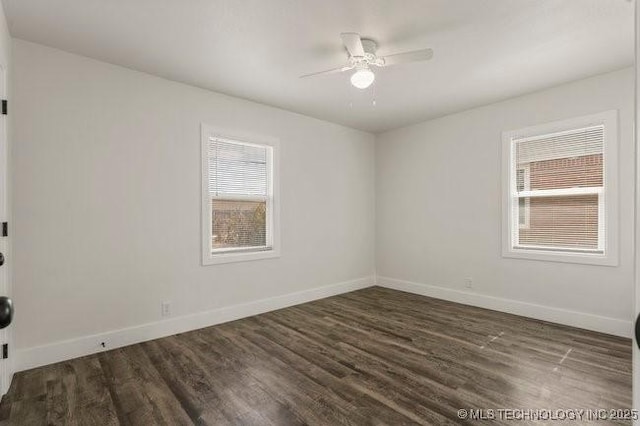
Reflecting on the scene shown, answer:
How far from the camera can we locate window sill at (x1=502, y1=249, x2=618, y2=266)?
337 cm

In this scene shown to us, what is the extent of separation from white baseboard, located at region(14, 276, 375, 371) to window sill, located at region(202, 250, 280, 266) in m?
0.56

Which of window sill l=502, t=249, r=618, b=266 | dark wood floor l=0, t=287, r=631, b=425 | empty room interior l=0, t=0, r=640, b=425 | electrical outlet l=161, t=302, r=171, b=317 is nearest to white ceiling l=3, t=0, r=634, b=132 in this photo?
empty room interior l=0, t=0, r=640, b=425

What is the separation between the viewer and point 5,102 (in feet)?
7.48

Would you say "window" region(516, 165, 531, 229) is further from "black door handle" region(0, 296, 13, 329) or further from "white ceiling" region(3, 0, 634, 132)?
"black door handle" region(0, 296, 13, 329)

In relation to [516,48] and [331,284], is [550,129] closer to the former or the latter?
[516,48]

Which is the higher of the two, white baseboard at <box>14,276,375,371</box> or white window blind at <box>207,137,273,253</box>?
white window blind at <box>207,137,273,253</box>

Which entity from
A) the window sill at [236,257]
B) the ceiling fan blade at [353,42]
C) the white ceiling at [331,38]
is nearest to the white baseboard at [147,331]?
the window sill at [236,257]

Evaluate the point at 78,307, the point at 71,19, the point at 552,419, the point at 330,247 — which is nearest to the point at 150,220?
the point at 78,307

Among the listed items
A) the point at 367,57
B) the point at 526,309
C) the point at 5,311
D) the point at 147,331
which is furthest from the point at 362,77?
the point at 526,309

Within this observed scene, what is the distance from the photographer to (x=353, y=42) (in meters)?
2.35

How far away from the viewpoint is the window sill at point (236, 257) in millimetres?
3738

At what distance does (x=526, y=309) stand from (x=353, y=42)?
12.1ft

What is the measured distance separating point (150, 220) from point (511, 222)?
14.1 feet

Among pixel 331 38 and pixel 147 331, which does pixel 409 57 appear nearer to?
pixel 331 38
